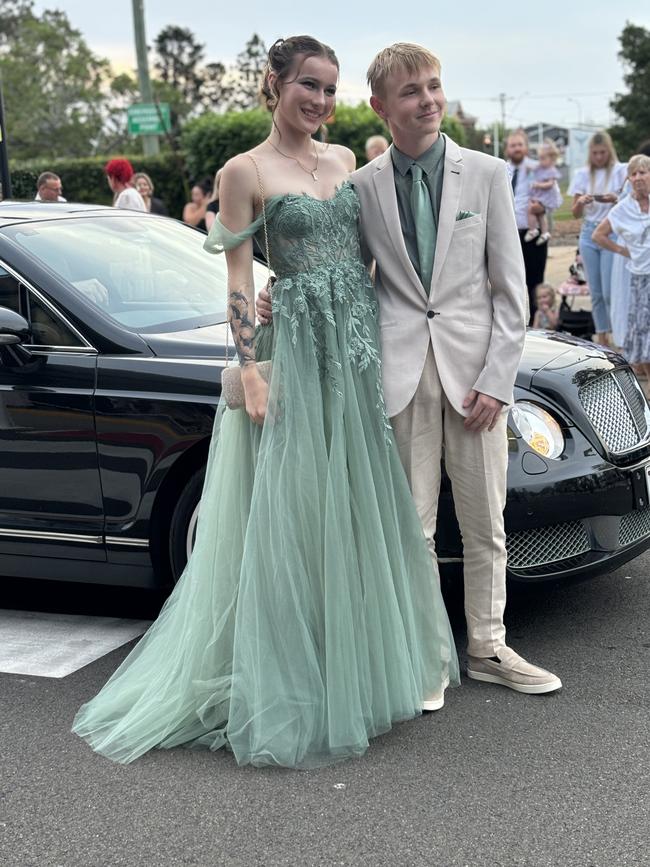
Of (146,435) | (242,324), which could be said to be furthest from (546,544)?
(146,435)

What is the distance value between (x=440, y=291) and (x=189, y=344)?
116 cm

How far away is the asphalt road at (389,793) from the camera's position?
2826 millimetres

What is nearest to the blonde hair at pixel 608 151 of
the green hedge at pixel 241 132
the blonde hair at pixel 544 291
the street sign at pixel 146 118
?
the blonde hair at pixel 544 291

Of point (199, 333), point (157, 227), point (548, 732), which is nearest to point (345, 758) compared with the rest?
point (548, 732)

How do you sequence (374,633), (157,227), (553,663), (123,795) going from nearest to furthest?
(123,795), (374,633), (553,663), (157,227)

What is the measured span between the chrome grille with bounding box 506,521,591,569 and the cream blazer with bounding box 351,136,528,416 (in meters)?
0.63

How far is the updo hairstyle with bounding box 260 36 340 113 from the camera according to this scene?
341cm

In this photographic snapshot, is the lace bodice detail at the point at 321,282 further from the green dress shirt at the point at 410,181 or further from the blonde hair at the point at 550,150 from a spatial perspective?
the blonde hair at the point at 550,150

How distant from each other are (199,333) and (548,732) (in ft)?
6.53

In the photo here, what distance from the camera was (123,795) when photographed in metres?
3.17

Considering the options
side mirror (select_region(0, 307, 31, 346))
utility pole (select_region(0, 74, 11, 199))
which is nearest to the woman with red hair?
utility pole (select_region(0, 74, 11, 199))

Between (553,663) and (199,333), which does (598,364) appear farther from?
(199,333)

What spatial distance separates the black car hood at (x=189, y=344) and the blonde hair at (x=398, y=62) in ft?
3.86

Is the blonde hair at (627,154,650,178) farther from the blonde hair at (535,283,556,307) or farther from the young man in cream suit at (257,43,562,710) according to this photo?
the young man in cream suit at (257,43,562,710)
